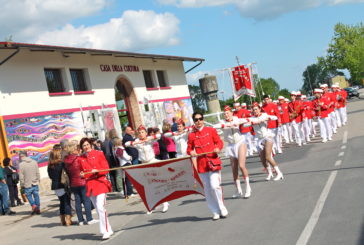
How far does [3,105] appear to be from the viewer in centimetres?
1848

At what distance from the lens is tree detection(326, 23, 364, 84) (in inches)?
2899

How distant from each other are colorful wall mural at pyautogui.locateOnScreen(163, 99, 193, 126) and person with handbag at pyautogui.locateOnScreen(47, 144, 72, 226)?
18607 mm

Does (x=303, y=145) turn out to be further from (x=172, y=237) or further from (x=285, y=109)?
(x=172, y=237)

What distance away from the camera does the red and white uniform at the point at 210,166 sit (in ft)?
28.5

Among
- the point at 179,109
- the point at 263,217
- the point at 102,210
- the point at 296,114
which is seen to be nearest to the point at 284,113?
the point at 296,114

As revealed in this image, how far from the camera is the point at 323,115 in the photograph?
19.0 metres

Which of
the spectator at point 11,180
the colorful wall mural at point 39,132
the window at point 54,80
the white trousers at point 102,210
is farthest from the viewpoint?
the window at point 54,80

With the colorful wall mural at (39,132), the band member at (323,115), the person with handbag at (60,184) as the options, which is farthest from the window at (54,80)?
the band member at (323,115)

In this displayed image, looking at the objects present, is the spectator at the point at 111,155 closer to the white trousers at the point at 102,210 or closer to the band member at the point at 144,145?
the band member at the point at 144,145

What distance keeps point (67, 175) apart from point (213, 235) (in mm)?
5054

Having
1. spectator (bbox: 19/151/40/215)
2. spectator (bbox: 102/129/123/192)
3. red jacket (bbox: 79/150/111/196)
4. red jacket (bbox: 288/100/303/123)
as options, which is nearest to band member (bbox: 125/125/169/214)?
red jacket (bbox: 79/150/111/196)

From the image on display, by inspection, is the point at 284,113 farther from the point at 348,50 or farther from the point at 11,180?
the point at 348,50

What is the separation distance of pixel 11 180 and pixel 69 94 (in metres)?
6.80

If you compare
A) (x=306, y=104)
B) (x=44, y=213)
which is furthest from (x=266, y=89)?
(x=44, y=213)
